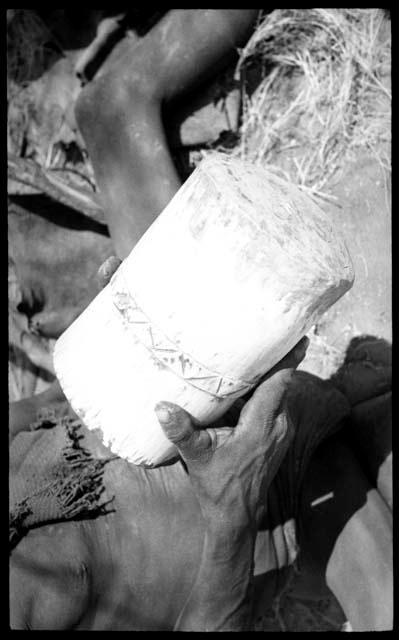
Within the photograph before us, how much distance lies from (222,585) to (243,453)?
0.36 m

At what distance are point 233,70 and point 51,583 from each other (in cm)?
203

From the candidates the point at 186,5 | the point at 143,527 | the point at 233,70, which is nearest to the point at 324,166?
the point at 233,70

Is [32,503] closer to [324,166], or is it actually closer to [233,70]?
[324,166]

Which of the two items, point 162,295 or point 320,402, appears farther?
point 320,402

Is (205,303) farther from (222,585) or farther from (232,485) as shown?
(222,585)

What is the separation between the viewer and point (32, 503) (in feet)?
5.59

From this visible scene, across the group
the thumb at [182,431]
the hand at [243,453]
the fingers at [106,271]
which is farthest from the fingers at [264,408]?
the fingers at [106,271]

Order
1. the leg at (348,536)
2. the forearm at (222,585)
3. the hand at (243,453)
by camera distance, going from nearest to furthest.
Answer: the hand at (243,453)
the forearm at (222,585)
the leg at (348,536)

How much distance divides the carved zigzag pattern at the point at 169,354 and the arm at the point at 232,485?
82 millimetres

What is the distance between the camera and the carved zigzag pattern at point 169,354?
4.46 ft

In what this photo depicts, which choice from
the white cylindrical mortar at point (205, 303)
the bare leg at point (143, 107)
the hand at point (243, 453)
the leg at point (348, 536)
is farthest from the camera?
the bare leg at point (143, 107)

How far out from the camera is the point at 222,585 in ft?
5.59

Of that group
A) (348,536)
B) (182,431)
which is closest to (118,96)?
(182,431)

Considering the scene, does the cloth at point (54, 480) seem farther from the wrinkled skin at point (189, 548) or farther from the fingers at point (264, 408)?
the fingers at point (264, 408)
